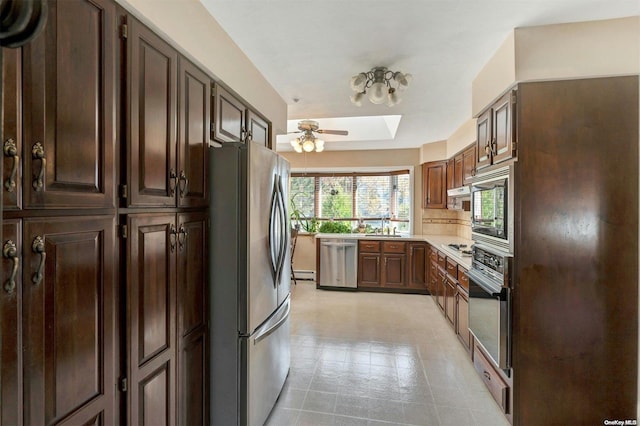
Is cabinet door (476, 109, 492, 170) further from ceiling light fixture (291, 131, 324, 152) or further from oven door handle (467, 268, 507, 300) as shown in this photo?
ceiling light fixture (291, 131, 324, 152)

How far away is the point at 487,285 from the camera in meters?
2.20

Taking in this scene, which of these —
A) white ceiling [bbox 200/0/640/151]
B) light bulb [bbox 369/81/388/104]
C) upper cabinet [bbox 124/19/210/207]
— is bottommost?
upper cabinet [bbox 124/19/210/207]

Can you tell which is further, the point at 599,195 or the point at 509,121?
the point at 509,121

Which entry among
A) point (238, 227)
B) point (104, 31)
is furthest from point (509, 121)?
point (104, 31)

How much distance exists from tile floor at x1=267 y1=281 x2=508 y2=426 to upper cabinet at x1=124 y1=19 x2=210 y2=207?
1.71 meters

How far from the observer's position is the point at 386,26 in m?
1.93

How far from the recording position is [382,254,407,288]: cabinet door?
512cm

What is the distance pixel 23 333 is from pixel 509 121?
256 centimetres

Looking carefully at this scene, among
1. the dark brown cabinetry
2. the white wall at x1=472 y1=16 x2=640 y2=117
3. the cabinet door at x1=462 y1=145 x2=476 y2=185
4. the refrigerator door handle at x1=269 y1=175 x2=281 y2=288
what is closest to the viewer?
the white wall at x1=472 y1=16 x2=640 y2=117

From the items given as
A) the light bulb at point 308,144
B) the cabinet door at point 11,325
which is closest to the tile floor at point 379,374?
the cabinet door at point 11,325

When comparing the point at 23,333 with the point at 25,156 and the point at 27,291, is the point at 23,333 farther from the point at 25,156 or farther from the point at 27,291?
the point at 25,156

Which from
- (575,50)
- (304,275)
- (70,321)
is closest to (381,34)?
(575,50)

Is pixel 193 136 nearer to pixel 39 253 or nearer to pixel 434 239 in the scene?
pixel 39 253

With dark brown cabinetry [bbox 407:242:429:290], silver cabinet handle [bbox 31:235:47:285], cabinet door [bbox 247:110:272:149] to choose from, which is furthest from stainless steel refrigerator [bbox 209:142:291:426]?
dark brown cabinetry [bbox 407:242:429:290]
